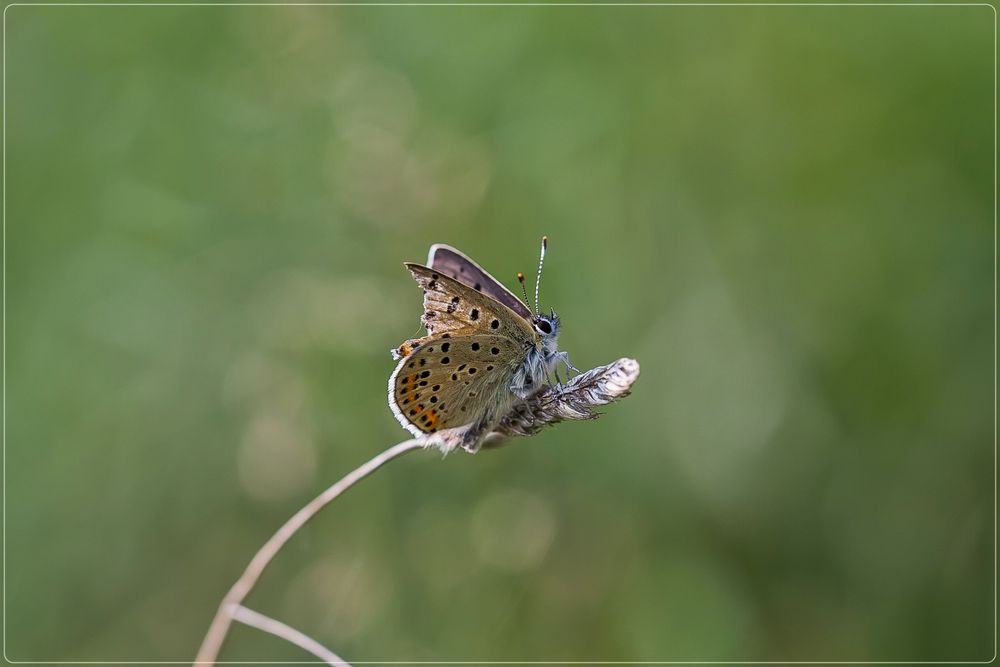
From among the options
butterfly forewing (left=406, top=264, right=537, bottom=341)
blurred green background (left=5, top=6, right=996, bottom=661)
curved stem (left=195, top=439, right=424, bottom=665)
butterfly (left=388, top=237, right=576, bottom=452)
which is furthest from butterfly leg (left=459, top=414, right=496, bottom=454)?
blurred green background (left=5, top=6, right=996, bottom=661)

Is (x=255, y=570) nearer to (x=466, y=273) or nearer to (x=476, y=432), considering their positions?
(x=476, y=432)

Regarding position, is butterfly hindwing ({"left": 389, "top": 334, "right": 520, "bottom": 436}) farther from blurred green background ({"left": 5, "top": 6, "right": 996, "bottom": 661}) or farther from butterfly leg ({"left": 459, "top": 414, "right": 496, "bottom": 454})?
blurred green background ({"left": 5, "top": 6, "right": 996, "bottom": 661})

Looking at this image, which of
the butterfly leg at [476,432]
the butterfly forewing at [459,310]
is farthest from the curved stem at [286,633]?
the butterfly forewing at [459,310]

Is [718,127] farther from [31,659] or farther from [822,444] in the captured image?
[31,659]

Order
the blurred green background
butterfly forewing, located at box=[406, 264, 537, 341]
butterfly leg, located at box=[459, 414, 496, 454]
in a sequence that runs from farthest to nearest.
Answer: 1. the blurred green background
2. butterfly forewing, located at box=[406, 264, 537, 341]
3. butterfly leg, located at box=[459, 414, 496, 454]

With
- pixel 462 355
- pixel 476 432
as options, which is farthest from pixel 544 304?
pixel 476 432

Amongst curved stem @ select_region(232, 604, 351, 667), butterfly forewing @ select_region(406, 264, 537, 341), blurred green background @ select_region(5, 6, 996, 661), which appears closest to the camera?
curved stem @ select_region(232, 604, 351, 667)

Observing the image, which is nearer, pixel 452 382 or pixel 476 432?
pixel 476 432
